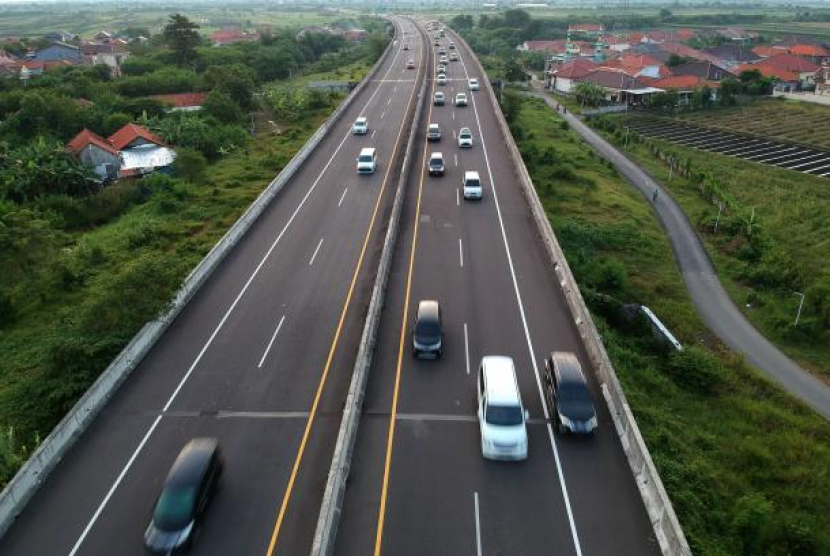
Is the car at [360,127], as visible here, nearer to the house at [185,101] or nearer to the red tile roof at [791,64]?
the house at [185,101]

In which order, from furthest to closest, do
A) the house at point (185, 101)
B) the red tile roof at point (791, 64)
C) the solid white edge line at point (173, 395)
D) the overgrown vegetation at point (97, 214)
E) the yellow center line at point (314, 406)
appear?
the red tile roof at point (791, 64)
the house at point (185, 101)
the overgrown vegetation at point (97, 214)
the solid white edge line at point (173, 395)
the yellow center line at point (314, 406)

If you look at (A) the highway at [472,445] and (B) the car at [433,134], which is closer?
(A) the highway at [472,445]

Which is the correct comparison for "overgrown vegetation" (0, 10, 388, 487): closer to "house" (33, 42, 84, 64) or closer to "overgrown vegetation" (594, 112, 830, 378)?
"overgrown vegetation" (594, 112, 830, 378)

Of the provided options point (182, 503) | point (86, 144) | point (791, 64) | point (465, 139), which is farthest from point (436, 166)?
point (791, 64)

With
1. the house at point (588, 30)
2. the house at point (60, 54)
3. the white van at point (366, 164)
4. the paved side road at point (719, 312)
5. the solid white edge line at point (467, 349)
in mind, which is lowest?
the paved side road at point (719, 312)

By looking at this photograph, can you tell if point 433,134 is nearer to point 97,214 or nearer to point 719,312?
point 97,214

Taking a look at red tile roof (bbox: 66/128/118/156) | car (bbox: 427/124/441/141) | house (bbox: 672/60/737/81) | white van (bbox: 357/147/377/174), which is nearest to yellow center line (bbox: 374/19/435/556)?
white van (bbox: 357/147/377/174)

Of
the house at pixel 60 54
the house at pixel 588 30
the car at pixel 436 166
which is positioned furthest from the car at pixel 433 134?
the house at pixel 588 30
